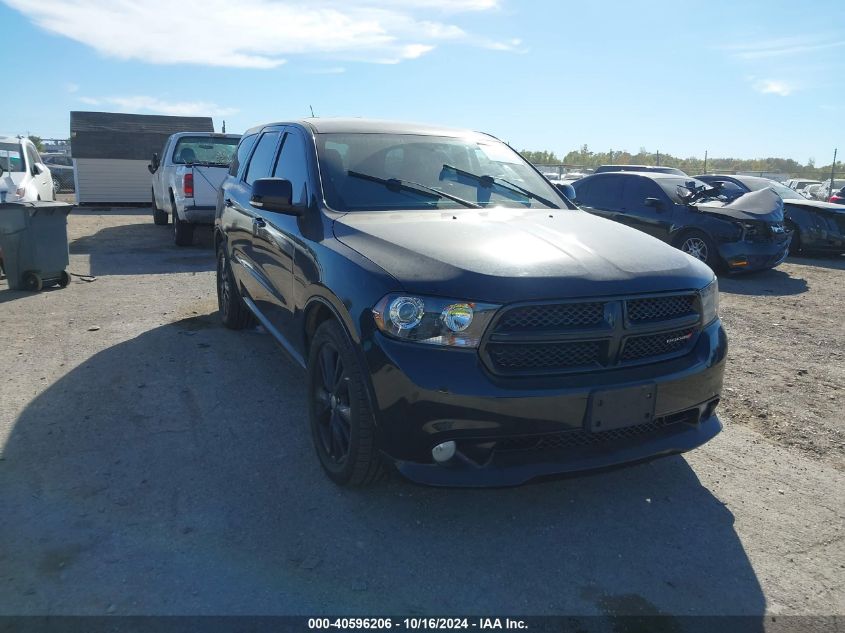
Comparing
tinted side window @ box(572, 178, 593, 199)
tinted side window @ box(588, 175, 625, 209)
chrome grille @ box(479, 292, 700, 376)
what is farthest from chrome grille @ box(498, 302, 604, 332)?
tinted side window @ box(572, 178, 593, 199)

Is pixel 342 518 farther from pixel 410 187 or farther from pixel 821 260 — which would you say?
pixel 821 260

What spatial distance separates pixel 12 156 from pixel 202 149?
3154 mm

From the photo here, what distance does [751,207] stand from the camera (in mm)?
10102

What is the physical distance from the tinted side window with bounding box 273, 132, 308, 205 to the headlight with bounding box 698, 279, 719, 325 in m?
2.22

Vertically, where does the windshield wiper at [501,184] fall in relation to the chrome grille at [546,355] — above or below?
above

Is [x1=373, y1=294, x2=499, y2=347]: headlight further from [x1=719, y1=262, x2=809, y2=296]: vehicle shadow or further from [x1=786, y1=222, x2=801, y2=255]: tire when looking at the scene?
[x1=786, y1=222, x2=801, y2=255]: tire

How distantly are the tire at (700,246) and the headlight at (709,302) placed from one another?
22.4ft

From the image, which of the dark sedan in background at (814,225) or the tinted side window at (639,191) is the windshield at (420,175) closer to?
the tinted side window at (639,191)

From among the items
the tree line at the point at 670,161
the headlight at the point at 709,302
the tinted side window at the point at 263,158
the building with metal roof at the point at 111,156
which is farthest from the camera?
the tree line at the point at 670,161

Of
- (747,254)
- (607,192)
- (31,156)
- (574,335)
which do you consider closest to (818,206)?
(747,254)

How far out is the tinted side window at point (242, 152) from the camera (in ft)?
19.4

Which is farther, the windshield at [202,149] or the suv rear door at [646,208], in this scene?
the windshield at [202,149]

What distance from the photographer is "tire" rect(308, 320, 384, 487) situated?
308cm

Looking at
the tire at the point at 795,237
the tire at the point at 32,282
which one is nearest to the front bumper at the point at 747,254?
the tire at the point at 795,237
